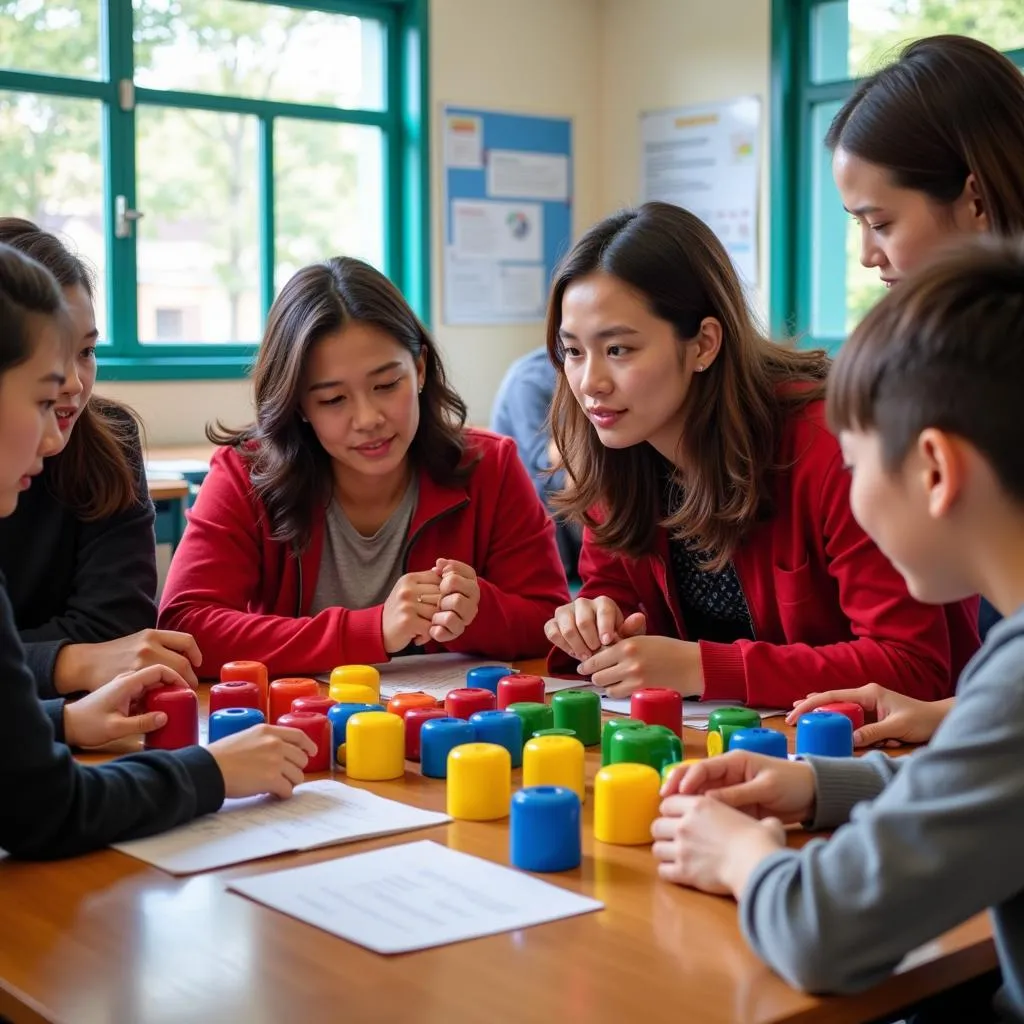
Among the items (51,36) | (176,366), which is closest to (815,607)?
(176,366)

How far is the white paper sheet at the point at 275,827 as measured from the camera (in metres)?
1.28

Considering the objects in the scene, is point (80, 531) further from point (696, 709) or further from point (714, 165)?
point (714, 165)

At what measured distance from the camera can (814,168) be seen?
19.3 ft

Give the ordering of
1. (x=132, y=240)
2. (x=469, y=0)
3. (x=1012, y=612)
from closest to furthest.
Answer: (x=1012, y=612)
(x=132, y=240)
(x=469, y=0)

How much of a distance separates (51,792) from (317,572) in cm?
108

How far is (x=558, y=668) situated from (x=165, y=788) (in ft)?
2.79

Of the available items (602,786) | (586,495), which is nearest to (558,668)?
(586,495)

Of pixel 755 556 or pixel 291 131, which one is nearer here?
pixel 755 556

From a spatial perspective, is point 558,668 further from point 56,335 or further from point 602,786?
point 56,335

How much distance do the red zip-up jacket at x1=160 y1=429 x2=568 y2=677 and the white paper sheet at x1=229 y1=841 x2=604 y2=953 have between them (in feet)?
2.78

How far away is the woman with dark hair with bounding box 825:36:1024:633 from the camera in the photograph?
6.34 feet

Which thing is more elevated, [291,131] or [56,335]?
[291,131]

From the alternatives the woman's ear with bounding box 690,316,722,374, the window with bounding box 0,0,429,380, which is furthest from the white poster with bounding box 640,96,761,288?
the woman's ear with bounding box 690,316,722,374

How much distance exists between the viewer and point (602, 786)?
132 centimetres
